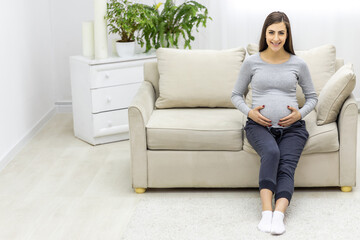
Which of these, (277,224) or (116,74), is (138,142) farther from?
(116,74)

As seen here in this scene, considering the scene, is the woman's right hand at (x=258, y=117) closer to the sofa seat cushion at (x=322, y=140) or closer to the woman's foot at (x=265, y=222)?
the sofa seat cushion at (x=322, y=140)

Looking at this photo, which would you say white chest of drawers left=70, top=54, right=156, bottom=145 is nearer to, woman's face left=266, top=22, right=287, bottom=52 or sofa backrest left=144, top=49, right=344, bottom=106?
sofa backrest left=144, top=49, right=344, bottom=106

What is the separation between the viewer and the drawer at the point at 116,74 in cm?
420

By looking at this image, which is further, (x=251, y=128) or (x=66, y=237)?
(x=251, y=128)

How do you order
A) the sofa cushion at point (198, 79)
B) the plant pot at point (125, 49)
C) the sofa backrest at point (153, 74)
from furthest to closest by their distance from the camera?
the plant pot at point (125, 49)
the sofa backrest at point (153, 74)
the sofa cushion at point (198, 79)

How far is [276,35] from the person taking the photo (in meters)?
3.15

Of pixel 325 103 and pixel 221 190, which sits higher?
pixel 325 103

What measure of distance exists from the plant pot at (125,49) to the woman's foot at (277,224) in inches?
73.5

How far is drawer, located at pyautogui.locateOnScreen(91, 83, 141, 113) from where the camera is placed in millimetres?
4227

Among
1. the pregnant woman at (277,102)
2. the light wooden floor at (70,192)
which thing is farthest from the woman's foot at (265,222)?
the light wooden floor at (70,192)

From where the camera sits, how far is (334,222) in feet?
9.63

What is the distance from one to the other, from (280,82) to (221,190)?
679 millimetres

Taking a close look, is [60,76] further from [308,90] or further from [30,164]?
[308,90]

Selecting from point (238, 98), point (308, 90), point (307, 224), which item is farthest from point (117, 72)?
point (307, 224)
